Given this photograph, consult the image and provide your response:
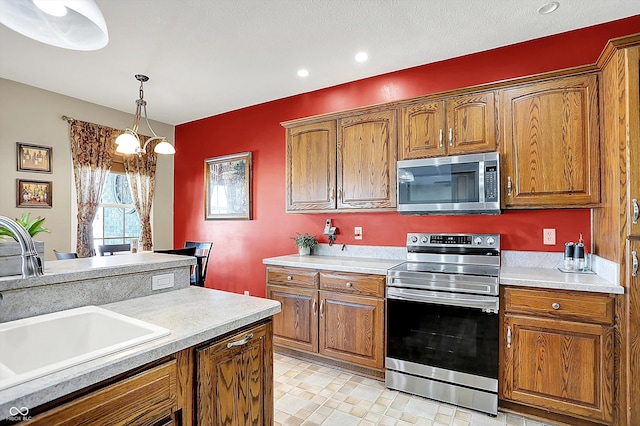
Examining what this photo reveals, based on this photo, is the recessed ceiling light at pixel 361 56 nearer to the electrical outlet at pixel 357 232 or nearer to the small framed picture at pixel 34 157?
the electrical outlet at pixel 357 232

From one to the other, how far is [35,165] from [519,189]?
472 centimetres

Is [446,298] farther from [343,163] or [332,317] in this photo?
[343,163]

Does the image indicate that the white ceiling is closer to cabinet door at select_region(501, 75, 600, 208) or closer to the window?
cabinet door at select_region(501, 75, 600, 208)

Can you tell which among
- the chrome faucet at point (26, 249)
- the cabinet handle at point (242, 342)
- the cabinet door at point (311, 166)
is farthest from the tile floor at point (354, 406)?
the chrome faucet at point (26, 249)

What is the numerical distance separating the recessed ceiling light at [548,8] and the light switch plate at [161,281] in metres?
2.92

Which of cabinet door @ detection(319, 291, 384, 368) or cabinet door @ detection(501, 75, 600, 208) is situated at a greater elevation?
cabinet door @ detection(501, 75, 600, 208)

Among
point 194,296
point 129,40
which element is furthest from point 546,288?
point 129,40

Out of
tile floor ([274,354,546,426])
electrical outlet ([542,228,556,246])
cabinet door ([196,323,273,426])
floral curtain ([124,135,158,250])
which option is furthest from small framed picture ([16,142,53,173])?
electrical outlet ([542,228,556,246])

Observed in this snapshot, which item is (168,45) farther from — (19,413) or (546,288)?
(546,288)

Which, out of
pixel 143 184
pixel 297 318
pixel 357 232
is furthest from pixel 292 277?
pixel 143 184

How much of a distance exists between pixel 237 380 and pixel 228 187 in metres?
3.39

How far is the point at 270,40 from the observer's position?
2680 millimetres

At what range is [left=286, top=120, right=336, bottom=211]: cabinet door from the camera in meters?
3.20

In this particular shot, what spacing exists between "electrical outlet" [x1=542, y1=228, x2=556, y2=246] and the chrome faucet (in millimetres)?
3137
